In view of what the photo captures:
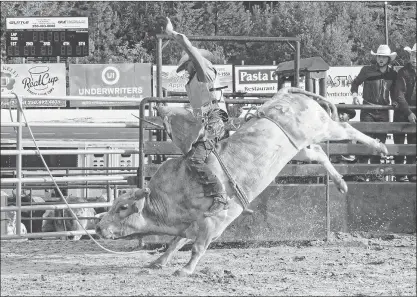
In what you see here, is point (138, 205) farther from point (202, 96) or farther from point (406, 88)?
point (406, 88)

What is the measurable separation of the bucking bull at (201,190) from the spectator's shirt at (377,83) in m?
2.04

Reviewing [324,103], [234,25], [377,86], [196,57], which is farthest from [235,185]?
[234,25]

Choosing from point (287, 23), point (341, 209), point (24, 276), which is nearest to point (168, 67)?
point (287, 23)

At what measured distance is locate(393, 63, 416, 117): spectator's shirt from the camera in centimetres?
968

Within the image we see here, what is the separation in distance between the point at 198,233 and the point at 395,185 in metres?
3.14

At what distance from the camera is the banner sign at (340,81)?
34812mm

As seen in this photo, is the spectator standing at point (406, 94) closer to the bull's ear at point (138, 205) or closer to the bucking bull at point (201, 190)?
the bucking bull at point (201, 190)

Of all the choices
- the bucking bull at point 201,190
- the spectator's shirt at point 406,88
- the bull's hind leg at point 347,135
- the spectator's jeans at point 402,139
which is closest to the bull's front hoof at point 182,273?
the bucking bull at point 201,190

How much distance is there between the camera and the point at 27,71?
1345 inches

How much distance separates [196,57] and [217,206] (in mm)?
1343

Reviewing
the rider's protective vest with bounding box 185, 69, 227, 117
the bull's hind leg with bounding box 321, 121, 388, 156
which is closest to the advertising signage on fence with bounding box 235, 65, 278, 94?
the bull's hind leg with bounding box 321, 121, 388, 156

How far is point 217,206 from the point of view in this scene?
798cm

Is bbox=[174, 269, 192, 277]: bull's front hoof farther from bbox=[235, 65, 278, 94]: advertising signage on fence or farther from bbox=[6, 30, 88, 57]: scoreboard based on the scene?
bbox=[235, 65, 278, 94]: advertising signage on fence

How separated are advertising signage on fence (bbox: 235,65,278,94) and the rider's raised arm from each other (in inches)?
1036
